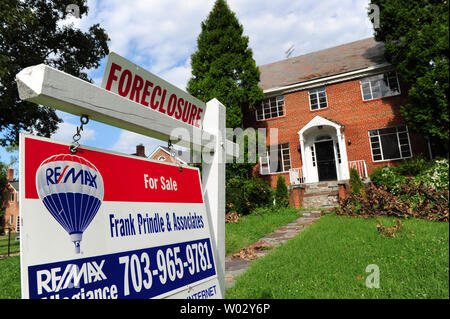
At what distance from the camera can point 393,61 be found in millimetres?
14102

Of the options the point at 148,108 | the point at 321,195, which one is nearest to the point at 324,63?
the point at 321,195

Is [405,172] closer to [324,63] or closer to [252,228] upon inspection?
[252,228]

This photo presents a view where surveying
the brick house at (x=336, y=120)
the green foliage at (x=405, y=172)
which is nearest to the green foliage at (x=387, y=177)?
the green foliage at (x=405, y=172)

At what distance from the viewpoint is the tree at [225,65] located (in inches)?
587

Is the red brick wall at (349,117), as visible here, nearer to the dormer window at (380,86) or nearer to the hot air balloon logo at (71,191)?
the dormer window at (380,86)

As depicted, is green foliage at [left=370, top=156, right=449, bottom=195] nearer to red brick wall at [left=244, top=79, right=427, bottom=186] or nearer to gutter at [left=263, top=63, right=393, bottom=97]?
red brick wall at [left=244, top=79, right=427, bottom=186]

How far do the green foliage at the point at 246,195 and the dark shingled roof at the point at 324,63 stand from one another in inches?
298

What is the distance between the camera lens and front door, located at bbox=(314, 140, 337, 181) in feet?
54.7

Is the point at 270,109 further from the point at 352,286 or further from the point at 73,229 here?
the point at 73,229

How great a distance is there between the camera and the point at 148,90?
1.76 meters

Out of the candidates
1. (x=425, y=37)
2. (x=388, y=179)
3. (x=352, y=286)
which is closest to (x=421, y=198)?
(x=388, y=179)

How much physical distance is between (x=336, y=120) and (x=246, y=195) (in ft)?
25.4

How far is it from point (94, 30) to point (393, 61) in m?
15.1

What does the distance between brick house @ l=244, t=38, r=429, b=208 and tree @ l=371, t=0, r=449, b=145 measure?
9.11 feet
